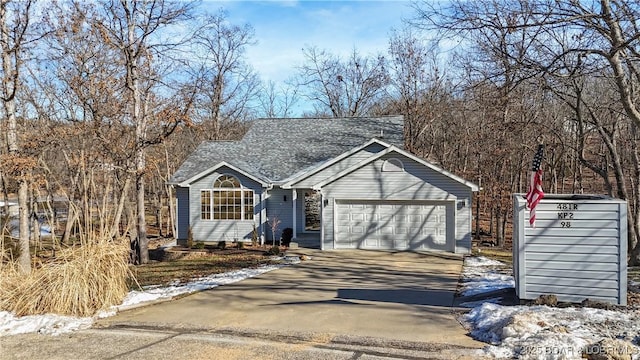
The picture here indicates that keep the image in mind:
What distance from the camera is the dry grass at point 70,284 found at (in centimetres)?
837

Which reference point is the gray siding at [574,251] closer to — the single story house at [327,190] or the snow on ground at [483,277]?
the snow on ground at [483,277]

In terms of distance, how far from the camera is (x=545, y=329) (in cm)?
676

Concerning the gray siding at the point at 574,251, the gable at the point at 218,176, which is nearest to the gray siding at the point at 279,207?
the gable at the point at 218,176

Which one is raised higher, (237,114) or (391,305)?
(237,114)

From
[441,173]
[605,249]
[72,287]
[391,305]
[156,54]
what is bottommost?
[391,305]

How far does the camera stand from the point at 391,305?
9.20m

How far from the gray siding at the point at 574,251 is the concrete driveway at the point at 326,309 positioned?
1.67m

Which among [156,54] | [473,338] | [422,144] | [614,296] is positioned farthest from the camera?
[422,144]

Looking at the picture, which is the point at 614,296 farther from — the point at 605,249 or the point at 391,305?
the point at 391,305

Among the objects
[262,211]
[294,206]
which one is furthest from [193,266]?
[294,206]

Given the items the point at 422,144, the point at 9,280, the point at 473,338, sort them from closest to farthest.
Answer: the point at 473,338 < the point at 9,280 < the point at 422,144

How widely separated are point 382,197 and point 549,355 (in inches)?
476

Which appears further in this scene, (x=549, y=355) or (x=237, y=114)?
(x=237, y=114)

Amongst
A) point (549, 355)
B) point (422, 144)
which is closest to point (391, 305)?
point (549, 355)
